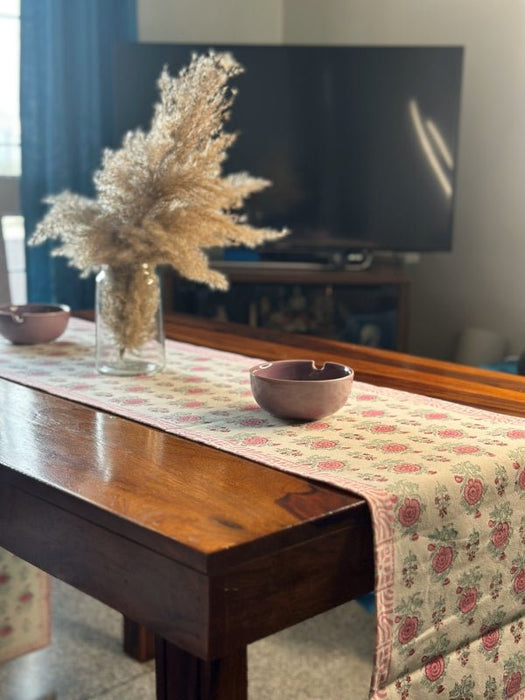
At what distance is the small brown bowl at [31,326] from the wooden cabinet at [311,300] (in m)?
1.50

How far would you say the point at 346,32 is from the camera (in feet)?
12.3

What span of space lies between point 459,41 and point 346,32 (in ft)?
1.70

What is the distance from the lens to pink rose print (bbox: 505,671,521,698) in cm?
116

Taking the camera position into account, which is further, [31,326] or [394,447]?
[31,326]

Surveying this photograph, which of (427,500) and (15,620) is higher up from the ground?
(427,500)

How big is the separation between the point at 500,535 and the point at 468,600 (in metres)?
0.09

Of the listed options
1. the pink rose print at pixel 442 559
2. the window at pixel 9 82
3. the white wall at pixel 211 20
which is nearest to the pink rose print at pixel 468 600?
the pink rose print at pixel 442 559

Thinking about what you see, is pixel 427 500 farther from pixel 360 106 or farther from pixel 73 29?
pixel 73 29

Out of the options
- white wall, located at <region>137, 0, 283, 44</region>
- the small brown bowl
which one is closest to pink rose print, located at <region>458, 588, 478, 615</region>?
the small brown bowl

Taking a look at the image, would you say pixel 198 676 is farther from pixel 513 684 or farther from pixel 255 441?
pixel 513 684

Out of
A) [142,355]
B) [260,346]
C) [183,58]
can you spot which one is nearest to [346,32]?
[183,58]

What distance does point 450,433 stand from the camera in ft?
4.07

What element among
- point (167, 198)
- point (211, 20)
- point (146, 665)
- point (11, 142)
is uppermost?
point (211, 20)

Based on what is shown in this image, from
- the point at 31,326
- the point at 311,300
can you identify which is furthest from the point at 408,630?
the point at 311,300
